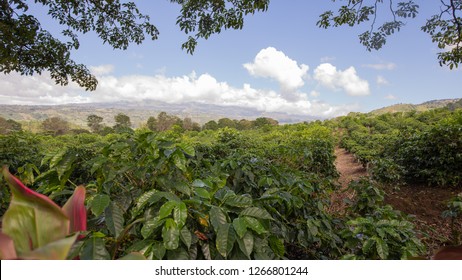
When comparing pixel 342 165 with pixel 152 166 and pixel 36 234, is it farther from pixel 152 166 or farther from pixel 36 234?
pixel 36 234

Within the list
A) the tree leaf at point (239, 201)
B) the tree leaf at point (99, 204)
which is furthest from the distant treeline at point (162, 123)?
the tree leaf at point (239, 201)

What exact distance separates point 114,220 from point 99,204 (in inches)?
3.0

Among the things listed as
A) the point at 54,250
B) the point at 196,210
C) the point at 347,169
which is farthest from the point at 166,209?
the point at 347,169

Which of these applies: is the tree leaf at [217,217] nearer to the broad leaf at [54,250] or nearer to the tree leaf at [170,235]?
the tree leaf at [170,235]

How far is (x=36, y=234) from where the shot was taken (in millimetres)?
453

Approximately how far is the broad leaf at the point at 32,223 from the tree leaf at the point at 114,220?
1.46 feet

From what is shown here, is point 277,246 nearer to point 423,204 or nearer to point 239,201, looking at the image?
point 239,201

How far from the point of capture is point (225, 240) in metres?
0.89

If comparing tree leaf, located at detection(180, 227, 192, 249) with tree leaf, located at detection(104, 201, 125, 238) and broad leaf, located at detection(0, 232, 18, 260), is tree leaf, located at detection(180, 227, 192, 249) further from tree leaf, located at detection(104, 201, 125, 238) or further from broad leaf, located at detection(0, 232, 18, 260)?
broad leaf, located at detection(0, 232, 18, 260)

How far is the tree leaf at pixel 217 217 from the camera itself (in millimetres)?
931
